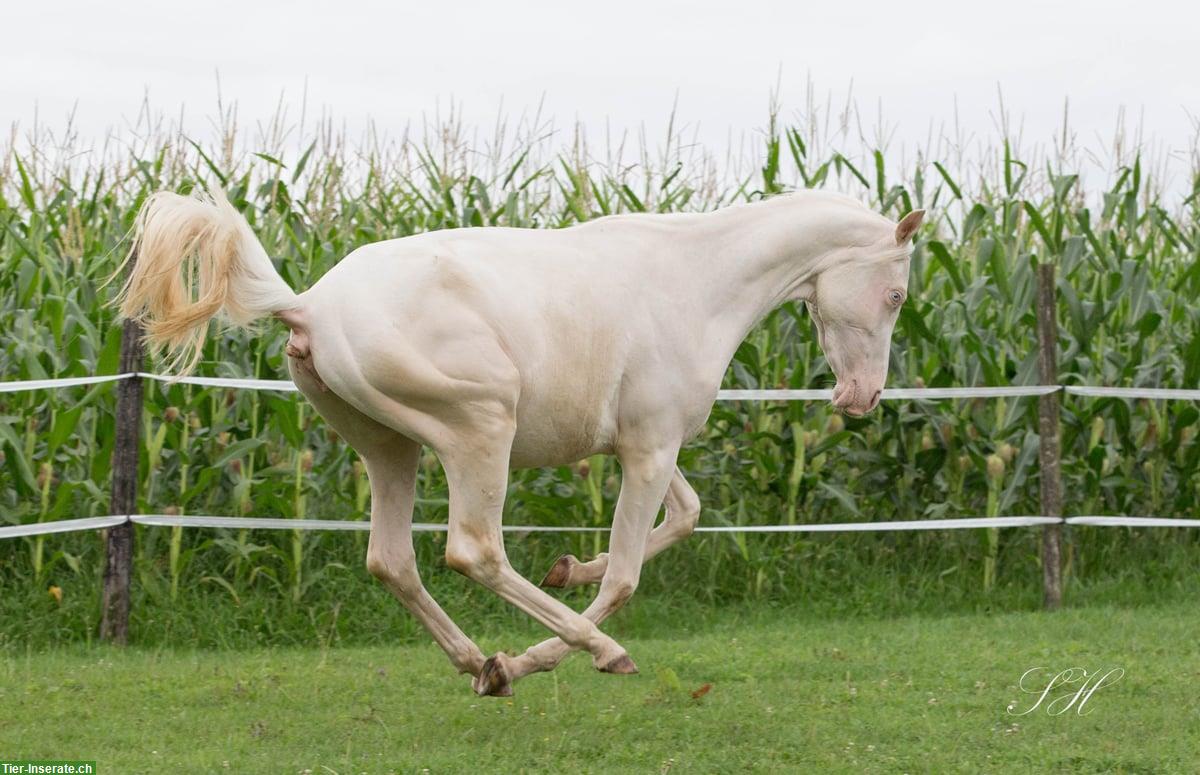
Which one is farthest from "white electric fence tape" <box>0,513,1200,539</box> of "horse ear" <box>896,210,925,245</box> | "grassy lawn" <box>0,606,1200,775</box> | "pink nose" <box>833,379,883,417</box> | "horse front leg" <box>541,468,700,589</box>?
"horse ear" <box>896,210,925,245</box>

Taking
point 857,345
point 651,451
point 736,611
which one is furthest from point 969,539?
point 651,451

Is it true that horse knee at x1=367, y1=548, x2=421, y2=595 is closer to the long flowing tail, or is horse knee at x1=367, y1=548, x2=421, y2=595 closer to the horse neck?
the long flowing tail

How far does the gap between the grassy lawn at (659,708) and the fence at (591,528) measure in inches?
19.5

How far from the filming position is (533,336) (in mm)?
4664

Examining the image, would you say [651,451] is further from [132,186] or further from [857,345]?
[132,186]

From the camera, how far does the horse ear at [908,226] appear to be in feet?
16.8

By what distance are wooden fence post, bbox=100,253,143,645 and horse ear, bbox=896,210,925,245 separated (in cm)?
361

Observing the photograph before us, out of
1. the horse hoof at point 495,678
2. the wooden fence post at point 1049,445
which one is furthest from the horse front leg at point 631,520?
the wooden fence post at point 1049,445

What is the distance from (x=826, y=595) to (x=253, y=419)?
10.2ft

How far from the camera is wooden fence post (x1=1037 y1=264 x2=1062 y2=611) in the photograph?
7855mm

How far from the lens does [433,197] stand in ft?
29.2

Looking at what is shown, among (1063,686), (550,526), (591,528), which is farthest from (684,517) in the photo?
(550,526)

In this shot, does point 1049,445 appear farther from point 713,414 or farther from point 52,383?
point 52,383

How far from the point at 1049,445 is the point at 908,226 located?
3165 millimetres
